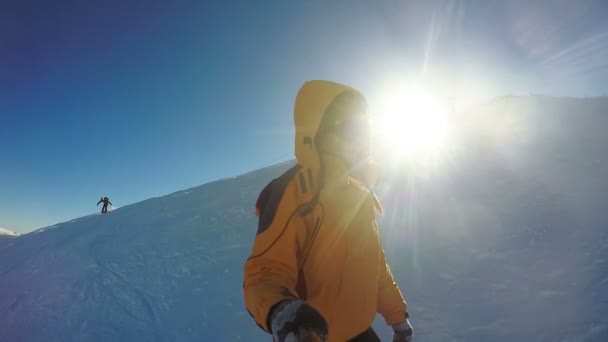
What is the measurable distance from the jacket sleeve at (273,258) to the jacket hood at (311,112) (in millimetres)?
270

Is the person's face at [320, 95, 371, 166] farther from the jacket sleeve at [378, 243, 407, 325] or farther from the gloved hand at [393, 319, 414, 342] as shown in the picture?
the gloved hand at [393, 319, 414, 342]

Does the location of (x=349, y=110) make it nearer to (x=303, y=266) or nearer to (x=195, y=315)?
(x=303, y=266)

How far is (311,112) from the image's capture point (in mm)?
1765

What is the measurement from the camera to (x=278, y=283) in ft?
4.34

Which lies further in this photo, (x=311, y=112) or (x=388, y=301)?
(x=388, y=301)

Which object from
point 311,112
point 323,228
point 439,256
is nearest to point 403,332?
point 323,228

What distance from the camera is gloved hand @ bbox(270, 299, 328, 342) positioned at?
1.08m

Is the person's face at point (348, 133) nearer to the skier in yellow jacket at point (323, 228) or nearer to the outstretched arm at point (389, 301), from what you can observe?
the skier in yellow jacket at point (323, 228)

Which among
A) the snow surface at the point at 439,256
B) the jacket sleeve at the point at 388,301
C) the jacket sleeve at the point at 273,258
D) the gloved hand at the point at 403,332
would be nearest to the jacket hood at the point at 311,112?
the jacket sleeve at the point at 273,258

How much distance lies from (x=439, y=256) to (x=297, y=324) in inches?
230

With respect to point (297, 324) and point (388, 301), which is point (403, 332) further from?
point (297, 324)

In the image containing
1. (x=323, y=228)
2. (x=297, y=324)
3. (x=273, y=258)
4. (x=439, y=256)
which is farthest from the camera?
(x=439, y=256)

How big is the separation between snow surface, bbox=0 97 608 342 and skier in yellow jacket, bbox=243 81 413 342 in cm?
333

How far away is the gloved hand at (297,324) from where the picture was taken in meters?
1.08
